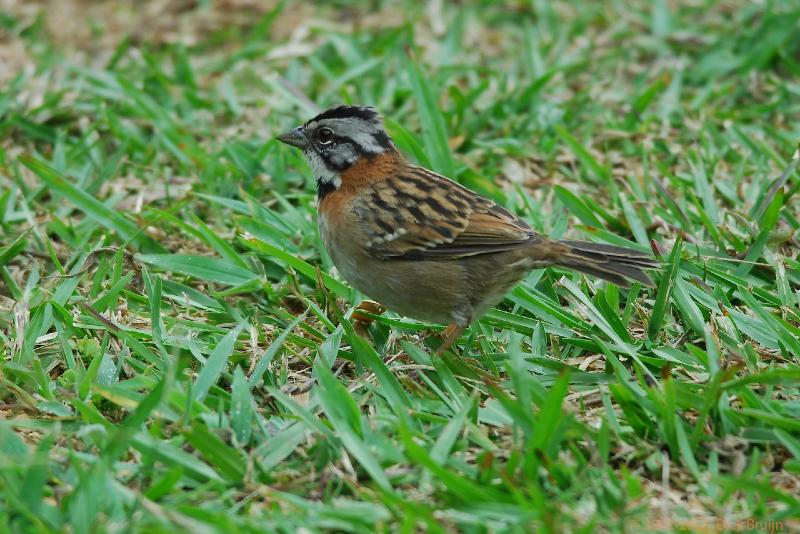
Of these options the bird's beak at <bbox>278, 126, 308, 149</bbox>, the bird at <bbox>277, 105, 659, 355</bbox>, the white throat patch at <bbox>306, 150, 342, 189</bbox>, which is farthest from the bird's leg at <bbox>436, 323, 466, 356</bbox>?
the bird's beak at <bbox>278, 126, 308, 149</bbox>

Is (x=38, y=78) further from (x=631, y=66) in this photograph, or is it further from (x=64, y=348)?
(x=631, y=66)

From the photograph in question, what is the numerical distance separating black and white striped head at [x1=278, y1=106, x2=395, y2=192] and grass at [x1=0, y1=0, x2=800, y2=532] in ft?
1.74

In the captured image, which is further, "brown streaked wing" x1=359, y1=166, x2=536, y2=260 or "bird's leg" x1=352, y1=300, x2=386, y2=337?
"bird's leg" x1=352, y1=300, x2=386, y2=337

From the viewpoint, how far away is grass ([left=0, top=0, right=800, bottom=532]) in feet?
12.7

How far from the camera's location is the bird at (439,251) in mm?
4977

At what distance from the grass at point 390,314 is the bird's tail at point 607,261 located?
0.24 metres

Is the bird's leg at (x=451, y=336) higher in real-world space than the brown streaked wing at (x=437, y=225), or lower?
lower

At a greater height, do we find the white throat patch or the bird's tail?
the white throat patch

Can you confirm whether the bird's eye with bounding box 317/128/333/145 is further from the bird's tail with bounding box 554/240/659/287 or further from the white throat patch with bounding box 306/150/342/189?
the bird's tail with bounding box 554/240/659/287

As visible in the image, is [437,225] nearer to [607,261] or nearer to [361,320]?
[361,320]

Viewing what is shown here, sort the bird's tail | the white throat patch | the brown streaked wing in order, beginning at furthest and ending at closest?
the white throat patch → the brown streaked wing → the bird's tail

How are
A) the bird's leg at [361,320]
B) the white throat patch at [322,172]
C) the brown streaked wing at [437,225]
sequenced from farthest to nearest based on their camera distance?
the white throat patch at [322,172] < the bird's leg at [361,320] < the brown streaked wing at [437,225]

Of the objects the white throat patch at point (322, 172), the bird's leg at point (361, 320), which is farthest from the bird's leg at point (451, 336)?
the white throat patch at point (322, 172)

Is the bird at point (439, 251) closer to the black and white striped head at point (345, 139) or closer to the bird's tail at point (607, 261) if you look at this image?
the bird's tail at point (607, 261)
